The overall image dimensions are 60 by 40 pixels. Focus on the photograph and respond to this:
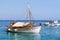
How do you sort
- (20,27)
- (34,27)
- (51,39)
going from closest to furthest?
(51,39), (34,27), (20,27)

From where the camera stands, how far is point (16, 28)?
53.3 meters

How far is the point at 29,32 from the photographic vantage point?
51.0m

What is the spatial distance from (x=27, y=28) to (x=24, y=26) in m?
1.49

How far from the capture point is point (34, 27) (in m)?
49.5

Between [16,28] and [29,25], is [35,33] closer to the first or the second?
[29,25]

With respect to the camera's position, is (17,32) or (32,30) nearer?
(32,30)

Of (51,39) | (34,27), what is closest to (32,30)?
(34,27)

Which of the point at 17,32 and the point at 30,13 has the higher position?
the point at 30,13

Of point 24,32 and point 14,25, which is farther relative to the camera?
point 14,25

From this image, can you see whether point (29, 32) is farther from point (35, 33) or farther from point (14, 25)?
point (14, 25)

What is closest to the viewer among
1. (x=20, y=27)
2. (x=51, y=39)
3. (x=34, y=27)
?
(x=51, y=39)

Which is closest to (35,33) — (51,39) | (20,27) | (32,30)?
(32,30)

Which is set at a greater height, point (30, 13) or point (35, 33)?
point (30, 13)

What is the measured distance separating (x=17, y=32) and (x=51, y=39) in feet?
54.8
